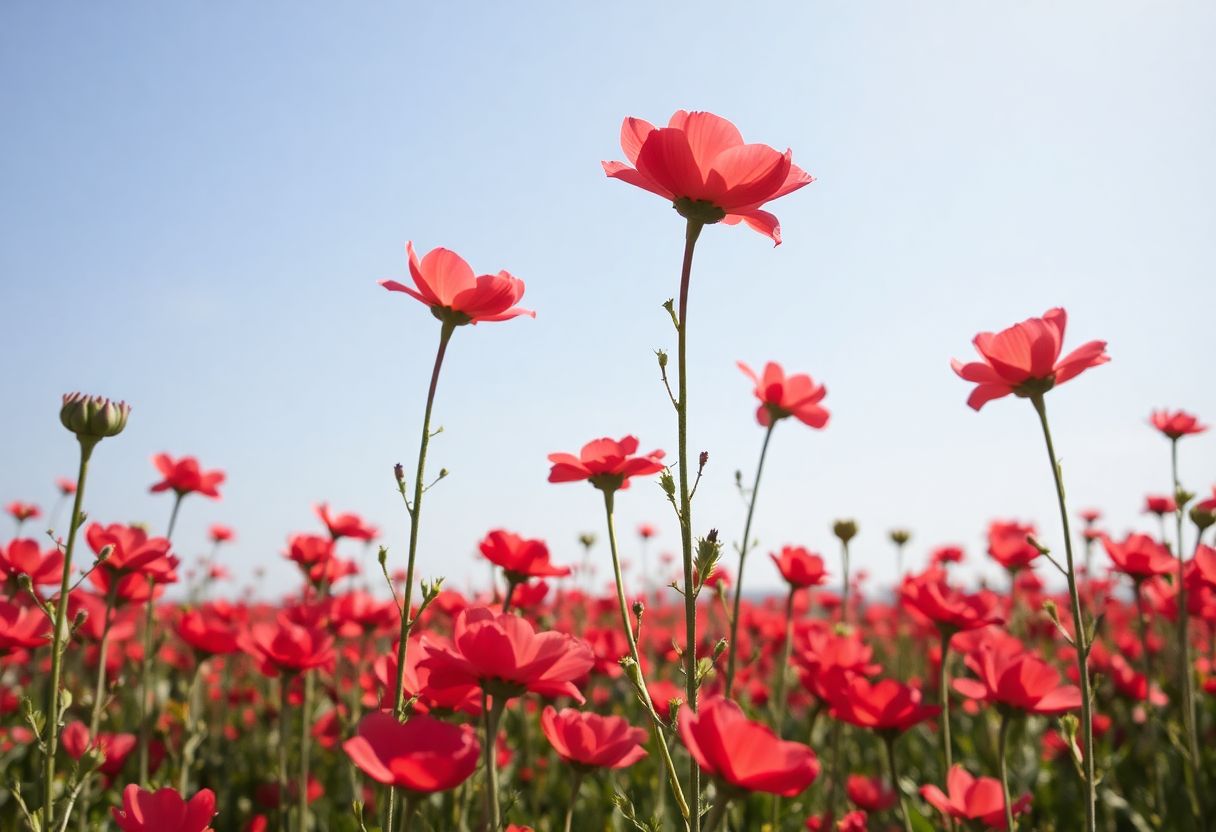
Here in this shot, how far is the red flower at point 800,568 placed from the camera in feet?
8.68

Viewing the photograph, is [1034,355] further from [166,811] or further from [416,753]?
[166,811]

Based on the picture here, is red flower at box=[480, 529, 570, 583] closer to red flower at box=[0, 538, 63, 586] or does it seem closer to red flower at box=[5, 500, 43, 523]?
red flower at box=[0, 538, 63, 586]

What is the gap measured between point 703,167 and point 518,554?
101 cm

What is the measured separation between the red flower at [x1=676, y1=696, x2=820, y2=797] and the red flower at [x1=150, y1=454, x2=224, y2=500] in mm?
2463

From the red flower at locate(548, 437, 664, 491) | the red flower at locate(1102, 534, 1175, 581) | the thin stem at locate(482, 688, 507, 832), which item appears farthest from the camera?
the red flower at locate(1102, 534, 1175, 581)

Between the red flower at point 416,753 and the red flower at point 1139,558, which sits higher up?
the red flower at point 1139,558

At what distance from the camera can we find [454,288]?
141cm

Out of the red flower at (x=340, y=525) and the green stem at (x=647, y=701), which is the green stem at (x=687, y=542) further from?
the red flower at (x=340, y=525)

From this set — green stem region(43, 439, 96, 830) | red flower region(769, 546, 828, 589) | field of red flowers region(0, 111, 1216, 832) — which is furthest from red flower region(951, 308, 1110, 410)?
green stem region(43, 439, 96, 830)

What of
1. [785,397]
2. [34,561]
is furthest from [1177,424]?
[34,561]

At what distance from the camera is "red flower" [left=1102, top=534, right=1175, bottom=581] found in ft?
8.80

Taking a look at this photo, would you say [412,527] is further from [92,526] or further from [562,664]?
[92,526]

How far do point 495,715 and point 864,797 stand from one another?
1970mm

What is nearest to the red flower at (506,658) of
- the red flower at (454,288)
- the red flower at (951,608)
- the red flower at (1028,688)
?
the red flower at (454,288)
